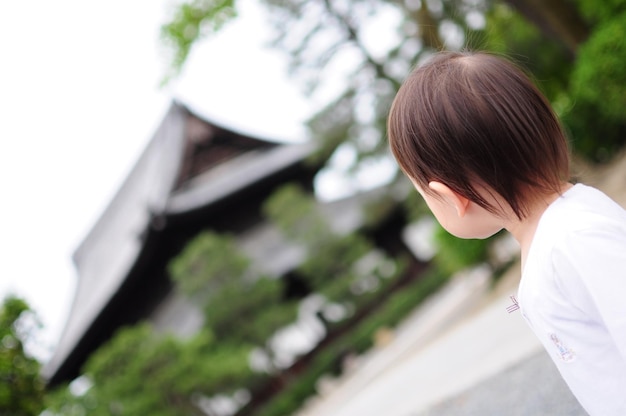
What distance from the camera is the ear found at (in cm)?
163

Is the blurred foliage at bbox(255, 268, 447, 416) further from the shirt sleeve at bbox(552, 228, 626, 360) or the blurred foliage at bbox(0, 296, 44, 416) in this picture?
the shirt sleeve at bbox(552, 228, 626, 360)

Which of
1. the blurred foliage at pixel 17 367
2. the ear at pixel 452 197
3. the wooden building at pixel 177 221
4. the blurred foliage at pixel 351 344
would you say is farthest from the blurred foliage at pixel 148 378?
the ear at pixel 452 197

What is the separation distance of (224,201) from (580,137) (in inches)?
320

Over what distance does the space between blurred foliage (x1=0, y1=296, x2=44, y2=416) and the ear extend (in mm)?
3409

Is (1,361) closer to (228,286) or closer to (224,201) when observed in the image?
(228,286)

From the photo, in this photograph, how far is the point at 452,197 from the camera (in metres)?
1.66

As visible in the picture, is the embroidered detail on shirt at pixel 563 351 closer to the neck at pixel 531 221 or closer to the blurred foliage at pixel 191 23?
the neck at pixel 531 221

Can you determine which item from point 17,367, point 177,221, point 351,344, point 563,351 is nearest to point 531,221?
point 563,351

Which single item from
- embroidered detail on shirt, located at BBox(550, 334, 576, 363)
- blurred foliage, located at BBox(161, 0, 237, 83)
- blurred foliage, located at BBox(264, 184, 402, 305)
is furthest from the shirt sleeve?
blurred foliage, located at BBox(264, 184, 402, 305)

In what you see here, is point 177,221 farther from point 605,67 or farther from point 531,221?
point 531,221

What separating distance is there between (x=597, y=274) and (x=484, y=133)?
0.41m

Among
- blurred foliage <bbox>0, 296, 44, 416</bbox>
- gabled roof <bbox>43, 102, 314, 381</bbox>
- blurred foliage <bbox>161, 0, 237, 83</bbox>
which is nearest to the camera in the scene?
blurred foliage <bbox>0, 296, 44, 416</bbox>

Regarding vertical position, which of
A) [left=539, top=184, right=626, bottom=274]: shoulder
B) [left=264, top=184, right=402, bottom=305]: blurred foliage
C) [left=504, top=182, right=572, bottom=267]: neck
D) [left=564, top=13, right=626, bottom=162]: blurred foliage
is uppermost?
[left=539, top=184, right=626, bottom=274]: shoulder

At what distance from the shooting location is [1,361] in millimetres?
4148
